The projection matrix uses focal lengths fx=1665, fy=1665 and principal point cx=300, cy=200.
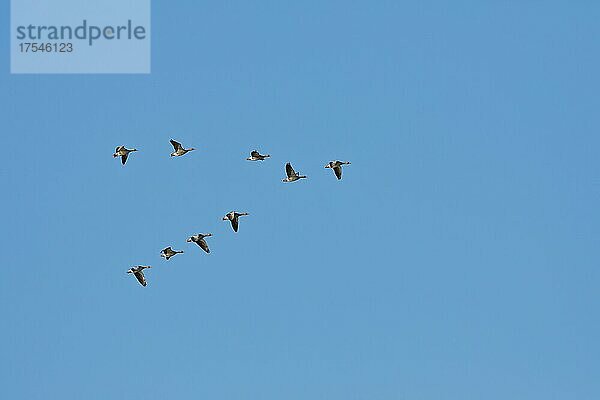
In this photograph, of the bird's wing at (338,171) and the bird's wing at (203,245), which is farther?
the bird's wing at (338,171)

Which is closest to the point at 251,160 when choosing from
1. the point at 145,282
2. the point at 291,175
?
the point at 291,175

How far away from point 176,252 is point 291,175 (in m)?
13.1

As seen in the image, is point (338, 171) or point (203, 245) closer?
point (203, 245)

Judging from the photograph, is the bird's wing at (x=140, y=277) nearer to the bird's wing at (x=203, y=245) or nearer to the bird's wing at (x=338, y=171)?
the bird's wing at (x=203, y=245)

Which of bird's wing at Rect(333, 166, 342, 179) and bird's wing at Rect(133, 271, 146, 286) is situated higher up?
bird's wing at Rect(333, 166, 342, 179)

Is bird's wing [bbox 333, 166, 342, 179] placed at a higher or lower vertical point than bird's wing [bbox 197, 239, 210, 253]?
higher

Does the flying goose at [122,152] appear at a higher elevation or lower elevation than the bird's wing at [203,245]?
higher

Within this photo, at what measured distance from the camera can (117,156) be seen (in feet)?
503

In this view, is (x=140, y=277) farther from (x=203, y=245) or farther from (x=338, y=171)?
(x=338, y=171)

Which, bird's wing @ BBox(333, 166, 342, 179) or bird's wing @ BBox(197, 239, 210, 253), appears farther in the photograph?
bird's wing @ BBox(333, 166, 342, 179)

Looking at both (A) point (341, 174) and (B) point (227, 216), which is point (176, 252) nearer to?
(B) point (227, 216)

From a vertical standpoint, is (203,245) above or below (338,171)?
below

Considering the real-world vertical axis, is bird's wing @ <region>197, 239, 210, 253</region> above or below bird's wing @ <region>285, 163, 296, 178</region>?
below

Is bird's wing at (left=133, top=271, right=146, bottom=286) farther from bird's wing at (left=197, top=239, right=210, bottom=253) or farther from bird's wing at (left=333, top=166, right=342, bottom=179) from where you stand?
bird's wing at (left=333, top=166, right=342, bottom=179)
